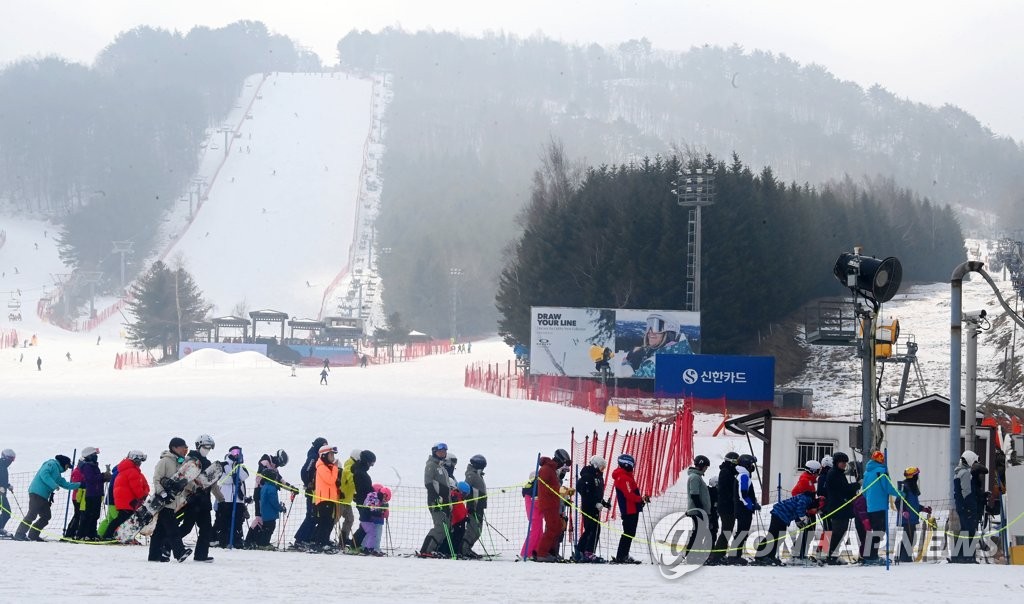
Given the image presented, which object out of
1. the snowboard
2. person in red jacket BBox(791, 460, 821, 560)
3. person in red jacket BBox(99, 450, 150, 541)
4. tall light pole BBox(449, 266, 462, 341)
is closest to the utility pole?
tall light pole BBox(449, 266, 462, 341)

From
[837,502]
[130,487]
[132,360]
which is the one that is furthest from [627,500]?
[132,360]

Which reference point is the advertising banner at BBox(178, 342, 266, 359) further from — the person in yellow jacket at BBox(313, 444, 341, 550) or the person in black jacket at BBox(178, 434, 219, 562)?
the person in black jacket at BBox(178, 434, 219, 562)

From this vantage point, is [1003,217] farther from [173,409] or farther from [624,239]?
[173,409]

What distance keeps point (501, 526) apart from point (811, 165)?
170226mm

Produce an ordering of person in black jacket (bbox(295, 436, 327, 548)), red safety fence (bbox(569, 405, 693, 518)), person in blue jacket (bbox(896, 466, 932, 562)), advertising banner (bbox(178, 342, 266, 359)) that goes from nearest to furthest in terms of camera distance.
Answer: person in blue jacket (bbox(896, 466, 932, 562)) < person in black jacket (bbox(295, 436, 327, 548)) < red safety fence (bbox(569, 405, 693, 518)) < advertising banner (bbox(178, 342, 266, 359))

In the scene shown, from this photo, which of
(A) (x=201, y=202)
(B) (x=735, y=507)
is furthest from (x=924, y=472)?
(A) (x=201, y=202)

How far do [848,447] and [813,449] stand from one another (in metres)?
0.55

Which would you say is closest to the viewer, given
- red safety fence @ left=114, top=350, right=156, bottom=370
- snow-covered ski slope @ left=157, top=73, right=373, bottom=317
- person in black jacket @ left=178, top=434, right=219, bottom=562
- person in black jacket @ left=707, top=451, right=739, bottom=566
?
person in black jacket @ left=178, top=434, right=219, bottom=562

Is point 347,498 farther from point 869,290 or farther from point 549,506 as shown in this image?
point 869,290

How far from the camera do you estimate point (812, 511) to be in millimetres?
14117

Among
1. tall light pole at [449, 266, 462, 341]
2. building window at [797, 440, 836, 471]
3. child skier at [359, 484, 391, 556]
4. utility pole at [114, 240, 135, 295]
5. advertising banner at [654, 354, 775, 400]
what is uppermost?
utility pole at [114, 240, 135, 295]

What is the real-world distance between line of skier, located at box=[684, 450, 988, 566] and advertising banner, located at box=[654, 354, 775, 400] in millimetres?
24150

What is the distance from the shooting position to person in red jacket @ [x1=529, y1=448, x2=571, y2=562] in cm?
1407

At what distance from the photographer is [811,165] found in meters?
181
